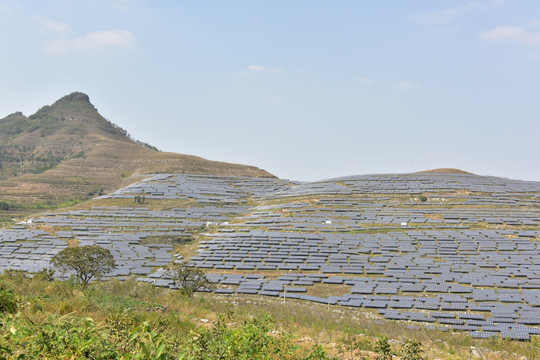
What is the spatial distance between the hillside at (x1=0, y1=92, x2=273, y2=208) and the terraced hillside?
17783 millimetres


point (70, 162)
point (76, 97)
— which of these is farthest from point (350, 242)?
point (76, 97)

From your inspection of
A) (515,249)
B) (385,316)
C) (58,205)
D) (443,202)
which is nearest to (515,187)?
(443,202)

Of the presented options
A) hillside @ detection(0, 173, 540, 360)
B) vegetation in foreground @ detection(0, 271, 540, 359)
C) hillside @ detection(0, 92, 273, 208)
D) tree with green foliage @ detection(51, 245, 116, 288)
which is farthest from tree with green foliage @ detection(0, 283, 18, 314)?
hillside @ detection(0, 92, 273, 208)

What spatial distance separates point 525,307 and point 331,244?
55.3ft

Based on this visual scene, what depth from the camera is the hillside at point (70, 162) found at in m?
72.9

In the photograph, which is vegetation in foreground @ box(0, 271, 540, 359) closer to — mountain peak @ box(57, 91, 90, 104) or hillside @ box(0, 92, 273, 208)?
hillside @ box(0, 92, 273, 208)

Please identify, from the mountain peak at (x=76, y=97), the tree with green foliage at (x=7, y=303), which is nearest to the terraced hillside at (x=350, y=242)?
the tree with green foliage at (x=7, y=303)

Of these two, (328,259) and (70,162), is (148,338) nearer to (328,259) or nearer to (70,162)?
(328,259)

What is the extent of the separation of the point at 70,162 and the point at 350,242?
68.4 meters

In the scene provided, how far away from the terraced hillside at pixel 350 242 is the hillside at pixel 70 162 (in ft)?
58.3

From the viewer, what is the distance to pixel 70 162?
87625 mm

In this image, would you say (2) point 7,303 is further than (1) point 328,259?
No

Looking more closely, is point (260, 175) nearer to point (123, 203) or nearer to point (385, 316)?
point (123, 203)

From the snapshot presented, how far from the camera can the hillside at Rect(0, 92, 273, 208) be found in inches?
2872
